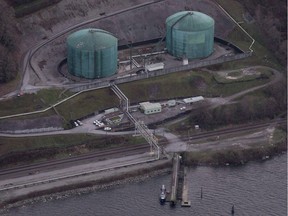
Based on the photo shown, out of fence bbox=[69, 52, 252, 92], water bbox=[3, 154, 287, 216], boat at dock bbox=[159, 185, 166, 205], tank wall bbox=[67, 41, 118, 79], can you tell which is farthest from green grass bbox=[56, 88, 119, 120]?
boat at dock bbox=[159, 185, 166, 205]

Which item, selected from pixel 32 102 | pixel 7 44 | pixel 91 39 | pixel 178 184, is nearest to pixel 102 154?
pixel 178 184

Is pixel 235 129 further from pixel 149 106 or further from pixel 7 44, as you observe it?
pixel 7 44

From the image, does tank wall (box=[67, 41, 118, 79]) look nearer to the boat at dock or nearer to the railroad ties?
the railroad ties

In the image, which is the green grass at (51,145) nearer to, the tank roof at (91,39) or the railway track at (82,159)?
the railway track at (82,159)

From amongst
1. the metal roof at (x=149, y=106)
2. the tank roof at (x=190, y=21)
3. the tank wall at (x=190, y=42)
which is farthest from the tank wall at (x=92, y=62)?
the tank roof at (x=190, y=21)

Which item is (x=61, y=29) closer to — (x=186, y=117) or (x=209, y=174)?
(x=186, y=117)

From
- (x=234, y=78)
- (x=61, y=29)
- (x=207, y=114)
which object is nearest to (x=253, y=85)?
(x=234, y=78)
